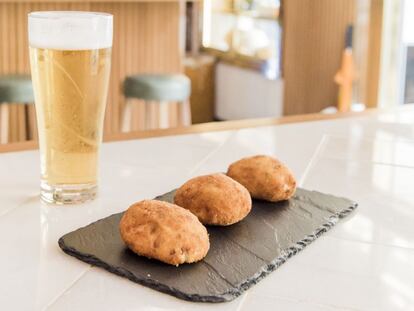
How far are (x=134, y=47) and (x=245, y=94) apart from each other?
181 cm

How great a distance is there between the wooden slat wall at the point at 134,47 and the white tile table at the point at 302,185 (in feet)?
7.64

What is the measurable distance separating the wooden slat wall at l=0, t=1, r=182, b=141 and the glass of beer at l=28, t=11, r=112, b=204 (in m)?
2.65

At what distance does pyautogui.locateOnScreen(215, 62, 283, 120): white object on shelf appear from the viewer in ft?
17.2

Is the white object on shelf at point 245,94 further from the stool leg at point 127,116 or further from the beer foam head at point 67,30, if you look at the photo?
the beer foam head at point 67,30

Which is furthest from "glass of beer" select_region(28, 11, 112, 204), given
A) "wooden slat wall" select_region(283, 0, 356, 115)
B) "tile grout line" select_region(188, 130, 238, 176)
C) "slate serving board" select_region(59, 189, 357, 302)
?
"wooden slat wall" select_region(283, 0, 356, 115)

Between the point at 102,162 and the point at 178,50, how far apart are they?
2916mm

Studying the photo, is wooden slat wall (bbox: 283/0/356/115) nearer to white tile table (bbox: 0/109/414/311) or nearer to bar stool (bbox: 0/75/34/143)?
bar stool (bbox: 0/75/34/143)

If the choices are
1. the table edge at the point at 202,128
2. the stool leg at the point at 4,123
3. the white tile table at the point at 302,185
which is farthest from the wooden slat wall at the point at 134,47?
the white tile table at the point at 302,185

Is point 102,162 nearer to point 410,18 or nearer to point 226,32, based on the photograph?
point 410,18

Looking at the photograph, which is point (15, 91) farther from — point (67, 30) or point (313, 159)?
point (67, 30)

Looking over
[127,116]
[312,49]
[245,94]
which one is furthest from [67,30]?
[245,94]

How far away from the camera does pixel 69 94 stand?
94cm

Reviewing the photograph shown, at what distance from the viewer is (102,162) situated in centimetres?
119

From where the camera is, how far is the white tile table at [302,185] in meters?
0.67
